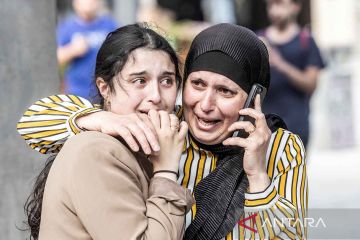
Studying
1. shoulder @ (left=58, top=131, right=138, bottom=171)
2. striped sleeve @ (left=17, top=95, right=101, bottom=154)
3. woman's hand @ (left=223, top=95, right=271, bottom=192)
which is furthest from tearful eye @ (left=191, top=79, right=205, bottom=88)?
shoulder @ (left=58, top=131, right=138, bottom=171)

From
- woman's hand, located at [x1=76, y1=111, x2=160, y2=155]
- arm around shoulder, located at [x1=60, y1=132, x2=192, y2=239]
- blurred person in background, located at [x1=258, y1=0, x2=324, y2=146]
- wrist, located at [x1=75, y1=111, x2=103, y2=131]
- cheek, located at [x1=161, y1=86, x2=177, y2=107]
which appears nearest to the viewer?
arm around shoulder, located at [x1=60, y1=132, x2=192, y2=239]

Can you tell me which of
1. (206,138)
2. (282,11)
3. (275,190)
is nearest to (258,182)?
(275,190)

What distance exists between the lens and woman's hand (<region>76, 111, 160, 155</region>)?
256 cm

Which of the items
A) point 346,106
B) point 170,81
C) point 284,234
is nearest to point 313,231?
point 284,234

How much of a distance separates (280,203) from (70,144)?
30.0 inches

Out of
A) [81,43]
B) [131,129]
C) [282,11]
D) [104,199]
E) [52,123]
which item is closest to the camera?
[104,199]

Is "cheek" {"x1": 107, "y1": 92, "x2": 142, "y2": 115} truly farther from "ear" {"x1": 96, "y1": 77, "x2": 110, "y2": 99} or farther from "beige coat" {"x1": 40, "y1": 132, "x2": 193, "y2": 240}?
"beige coat" {"x1": 40, "y1": 132, "x2": 193, "y2": 240}

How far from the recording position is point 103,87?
2953 millimetres

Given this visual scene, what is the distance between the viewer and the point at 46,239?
2.54 m

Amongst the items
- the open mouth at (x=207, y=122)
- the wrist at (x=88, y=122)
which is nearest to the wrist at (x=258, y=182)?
the open mouth at (x=207, y=122)

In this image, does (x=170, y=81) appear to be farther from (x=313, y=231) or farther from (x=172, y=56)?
(x=313, y=231)

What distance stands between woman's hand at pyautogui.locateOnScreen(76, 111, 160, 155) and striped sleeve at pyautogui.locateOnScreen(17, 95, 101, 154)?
15cm

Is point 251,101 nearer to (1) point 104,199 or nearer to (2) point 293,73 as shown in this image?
(1) point 104,199

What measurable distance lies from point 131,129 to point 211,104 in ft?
1.59
